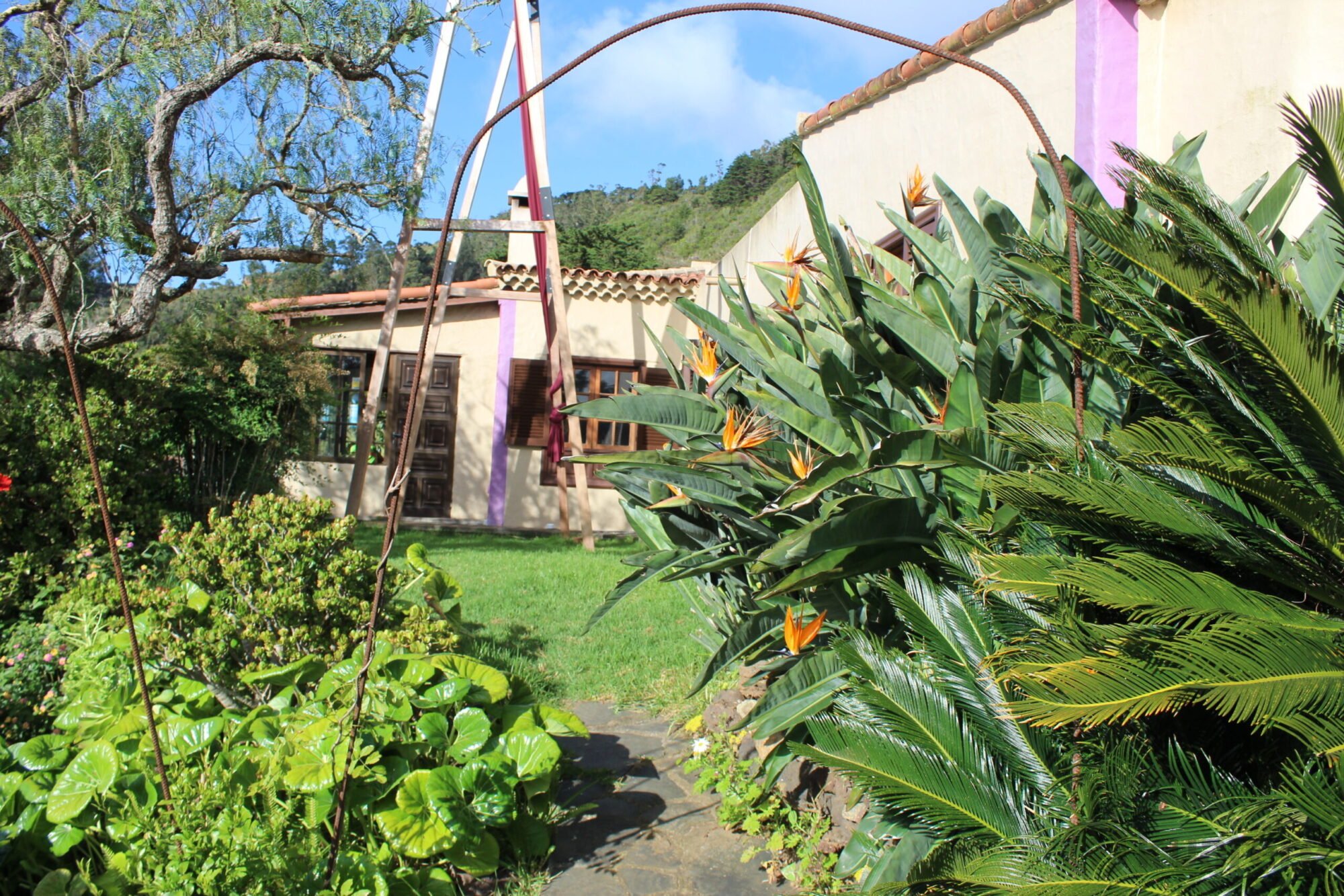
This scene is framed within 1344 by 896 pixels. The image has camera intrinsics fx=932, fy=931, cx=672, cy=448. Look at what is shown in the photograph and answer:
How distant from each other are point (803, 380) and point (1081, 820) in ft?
5.19

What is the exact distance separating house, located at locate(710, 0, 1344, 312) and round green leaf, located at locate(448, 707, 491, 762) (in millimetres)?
2297

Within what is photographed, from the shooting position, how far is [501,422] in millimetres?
11516

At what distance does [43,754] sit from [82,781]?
1.21ft

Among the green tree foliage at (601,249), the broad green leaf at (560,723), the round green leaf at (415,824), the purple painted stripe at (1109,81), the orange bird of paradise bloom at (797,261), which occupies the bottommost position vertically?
the round green leaf at (415,824)

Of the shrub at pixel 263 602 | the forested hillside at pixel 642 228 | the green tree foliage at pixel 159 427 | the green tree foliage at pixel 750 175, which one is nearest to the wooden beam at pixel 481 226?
the green tree foliage at pixel 159 427

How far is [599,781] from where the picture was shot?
11.9 ft

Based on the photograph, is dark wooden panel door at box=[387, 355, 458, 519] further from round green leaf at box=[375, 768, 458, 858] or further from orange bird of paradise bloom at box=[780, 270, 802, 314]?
round green leaf at box=[375, 768, 458, 858]

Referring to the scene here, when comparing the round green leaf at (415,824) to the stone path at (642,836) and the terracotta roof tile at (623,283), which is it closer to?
the stone path at (642,836)

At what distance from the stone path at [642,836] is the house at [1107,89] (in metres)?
2.33

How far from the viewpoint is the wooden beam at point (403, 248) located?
840cm

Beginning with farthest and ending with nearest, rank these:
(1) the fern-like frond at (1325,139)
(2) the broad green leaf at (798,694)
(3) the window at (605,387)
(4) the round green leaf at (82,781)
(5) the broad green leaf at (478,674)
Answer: (3) the window at (605,387) → (5) the broad green leaf at (478,674) → (2) the broad green leaf at (798,694) → (4) the round green leaf at (82,781) → (1) the fern-like frond at (1325,139)

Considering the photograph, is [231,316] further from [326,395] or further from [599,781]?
[599,781]

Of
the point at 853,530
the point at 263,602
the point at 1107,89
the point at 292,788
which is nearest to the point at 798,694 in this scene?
the point at 853,530

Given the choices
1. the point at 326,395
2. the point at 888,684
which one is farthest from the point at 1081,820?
the point at 326,395
